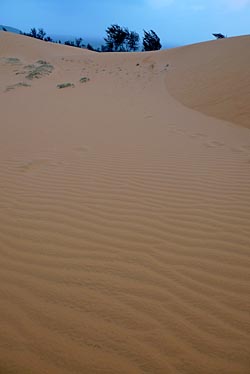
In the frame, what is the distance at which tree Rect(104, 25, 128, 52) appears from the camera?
37688 millimetres

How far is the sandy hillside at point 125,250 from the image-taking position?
4.65 feet

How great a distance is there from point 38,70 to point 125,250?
16.7 m

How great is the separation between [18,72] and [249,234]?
1701 cm

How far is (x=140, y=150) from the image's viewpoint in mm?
4555

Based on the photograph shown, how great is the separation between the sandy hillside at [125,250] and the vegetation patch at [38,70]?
33.8 ft

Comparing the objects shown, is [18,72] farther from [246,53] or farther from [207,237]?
[207,237]

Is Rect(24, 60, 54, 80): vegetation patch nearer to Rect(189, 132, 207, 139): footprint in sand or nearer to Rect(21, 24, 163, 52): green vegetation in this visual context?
Rect(189, 132, 207, 139): footprint in sand

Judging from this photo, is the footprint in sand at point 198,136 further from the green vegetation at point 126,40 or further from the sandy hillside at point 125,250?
the green vegetation at point 126,40

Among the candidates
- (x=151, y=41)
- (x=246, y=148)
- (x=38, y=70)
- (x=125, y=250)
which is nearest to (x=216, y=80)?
(x=246, y=148)

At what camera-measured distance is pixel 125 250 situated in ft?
6.93

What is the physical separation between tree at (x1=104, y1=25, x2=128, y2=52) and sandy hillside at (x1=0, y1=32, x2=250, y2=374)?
38.8 m

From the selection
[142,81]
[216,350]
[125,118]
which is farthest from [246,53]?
[216,350]

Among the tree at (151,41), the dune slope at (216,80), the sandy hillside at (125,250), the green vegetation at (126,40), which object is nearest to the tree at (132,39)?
the green vegetation at (126,40)

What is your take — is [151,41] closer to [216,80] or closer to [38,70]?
[38,70]
